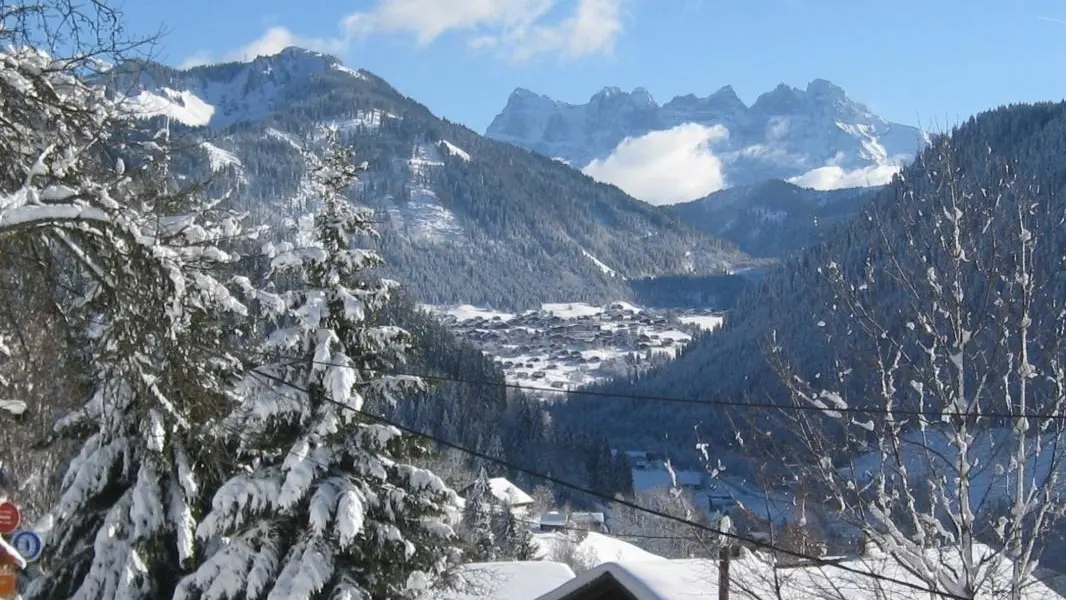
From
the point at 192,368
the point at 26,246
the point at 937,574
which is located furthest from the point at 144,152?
the point at 937,574

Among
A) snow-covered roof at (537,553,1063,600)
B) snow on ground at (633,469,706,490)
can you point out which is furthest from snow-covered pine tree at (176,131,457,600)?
snow on ground at (633,469,706,490)

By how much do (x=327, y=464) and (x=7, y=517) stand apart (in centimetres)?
626

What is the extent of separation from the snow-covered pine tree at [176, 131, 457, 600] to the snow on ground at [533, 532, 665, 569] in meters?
37.2

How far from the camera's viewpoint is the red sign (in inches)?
239

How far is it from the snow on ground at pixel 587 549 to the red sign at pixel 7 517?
Answer: 44.1 meters

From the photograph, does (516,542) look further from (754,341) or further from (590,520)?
(754,341)

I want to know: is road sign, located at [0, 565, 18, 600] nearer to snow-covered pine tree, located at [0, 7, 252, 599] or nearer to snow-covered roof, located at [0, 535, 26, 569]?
snow-covered roof, located at [0, 535, 26, 569]

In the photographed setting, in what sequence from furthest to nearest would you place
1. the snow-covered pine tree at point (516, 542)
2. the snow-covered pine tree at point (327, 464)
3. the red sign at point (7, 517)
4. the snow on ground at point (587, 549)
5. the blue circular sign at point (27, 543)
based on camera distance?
the snow on ground at point (587, 549)
the snow-covered pine tree at point (516, 542)
the snow-covered pine tree at point (327, 464)
the blue circular sign at point (27, 543)
the red sign at point (7, 517)

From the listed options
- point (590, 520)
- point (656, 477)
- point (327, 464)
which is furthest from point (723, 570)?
point (656, 477)

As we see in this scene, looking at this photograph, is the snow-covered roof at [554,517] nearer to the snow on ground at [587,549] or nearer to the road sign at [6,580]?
the snow on ground at [587,549]

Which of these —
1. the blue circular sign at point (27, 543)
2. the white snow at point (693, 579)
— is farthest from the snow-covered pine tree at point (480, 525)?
the blue circular sign at point (27, 543)

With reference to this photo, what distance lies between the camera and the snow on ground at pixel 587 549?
50.4m

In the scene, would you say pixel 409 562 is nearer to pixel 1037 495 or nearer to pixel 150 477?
pixel 150 477

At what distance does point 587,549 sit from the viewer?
51656mm
